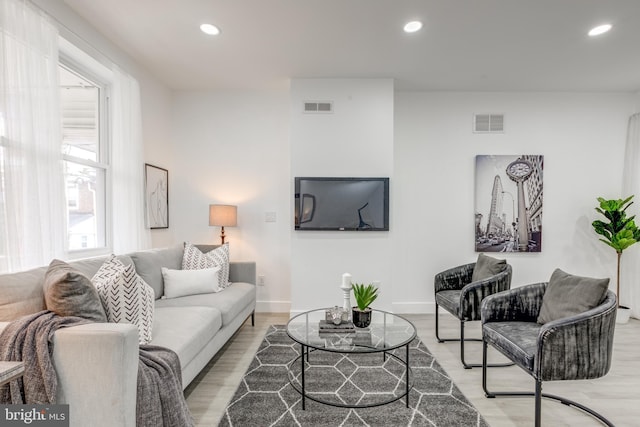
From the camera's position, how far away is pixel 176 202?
163 inches

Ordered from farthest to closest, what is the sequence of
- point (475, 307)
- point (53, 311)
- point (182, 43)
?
point (182, 43)
point (475, 307)
point (53, 311)

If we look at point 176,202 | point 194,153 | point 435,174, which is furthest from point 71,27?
point 435,174

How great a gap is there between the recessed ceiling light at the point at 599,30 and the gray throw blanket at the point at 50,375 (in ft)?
12.9

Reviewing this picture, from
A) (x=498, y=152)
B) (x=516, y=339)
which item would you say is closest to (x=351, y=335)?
(x=516, y=339)

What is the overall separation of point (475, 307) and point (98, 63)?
12.8 ft

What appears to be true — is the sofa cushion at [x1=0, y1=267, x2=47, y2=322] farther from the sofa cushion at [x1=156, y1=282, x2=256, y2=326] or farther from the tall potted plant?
the tall potted plant

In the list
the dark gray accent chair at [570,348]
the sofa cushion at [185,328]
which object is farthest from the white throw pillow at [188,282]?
the dark gray accent chair at [570,348]

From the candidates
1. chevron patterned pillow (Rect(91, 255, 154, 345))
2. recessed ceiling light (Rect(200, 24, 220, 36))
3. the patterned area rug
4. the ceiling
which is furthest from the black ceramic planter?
recessed ceiling light (Rect(200, 24, 220, 36))

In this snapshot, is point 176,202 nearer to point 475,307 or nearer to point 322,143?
point 322,143

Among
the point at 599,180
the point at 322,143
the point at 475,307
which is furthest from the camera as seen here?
the point at 599,180

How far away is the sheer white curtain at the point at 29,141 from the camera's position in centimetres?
195

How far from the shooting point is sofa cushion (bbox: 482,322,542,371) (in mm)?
1839

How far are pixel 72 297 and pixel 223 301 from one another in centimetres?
133

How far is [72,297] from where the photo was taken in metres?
1.55
